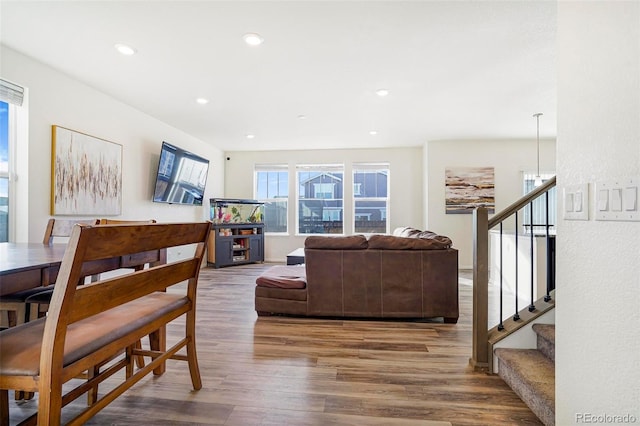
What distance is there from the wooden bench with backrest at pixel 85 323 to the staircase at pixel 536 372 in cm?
184

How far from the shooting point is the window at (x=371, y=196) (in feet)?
21.7

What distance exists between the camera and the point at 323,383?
73.4 inches

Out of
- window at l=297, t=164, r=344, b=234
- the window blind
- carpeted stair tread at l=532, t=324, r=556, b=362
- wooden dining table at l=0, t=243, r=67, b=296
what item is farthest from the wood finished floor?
window at l=297, t=164, r=344, b=234

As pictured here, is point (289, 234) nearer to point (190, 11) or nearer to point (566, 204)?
point (190, 11)

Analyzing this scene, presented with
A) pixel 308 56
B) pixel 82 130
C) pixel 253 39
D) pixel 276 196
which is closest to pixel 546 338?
pixel 308 56

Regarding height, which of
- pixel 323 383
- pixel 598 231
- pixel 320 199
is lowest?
pixel 323 383

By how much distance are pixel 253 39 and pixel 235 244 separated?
14.7 ft

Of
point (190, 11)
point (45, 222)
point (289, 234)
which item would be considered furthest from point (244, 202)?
point (190, 11)

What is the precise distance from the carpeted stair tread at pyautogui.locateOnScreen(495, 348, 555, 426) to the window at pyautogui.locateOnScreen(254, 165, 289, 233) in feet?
17.6

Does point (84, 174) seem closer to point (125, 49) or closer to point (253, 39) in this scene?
point (125, 49)

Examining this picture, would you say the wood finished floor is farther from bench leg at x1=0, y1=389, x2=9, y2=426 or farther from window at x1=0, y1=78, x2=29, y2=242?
window at x1=0, y1=78, x2=29, y2=242

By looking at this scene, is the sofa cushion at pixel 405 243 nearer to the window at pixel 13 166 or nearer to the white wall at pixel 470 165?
the white wall at pixel 470 165

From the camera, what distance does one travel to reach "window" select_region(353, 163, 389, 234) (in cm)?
662

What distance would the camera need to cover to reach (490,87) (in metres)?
3.42
